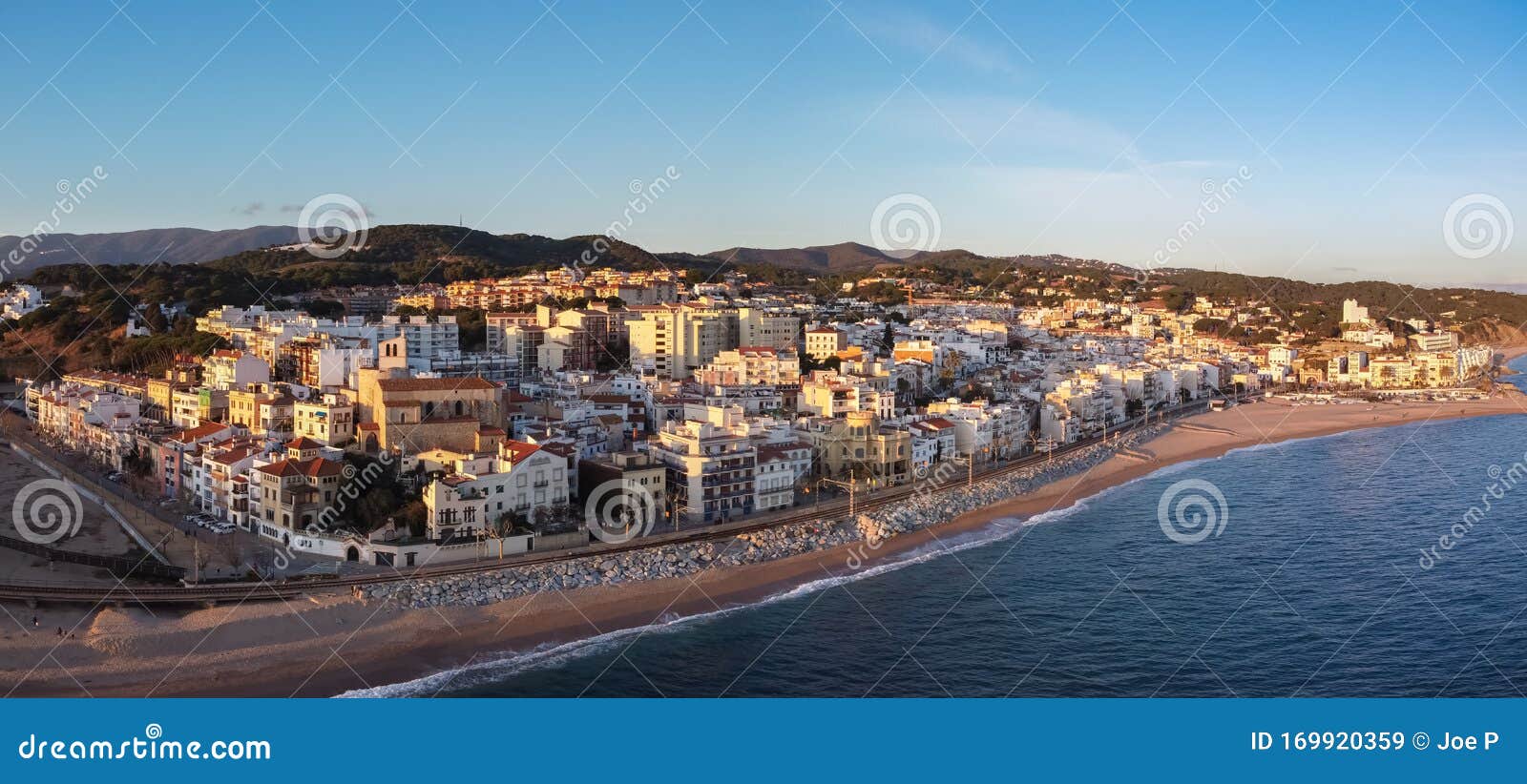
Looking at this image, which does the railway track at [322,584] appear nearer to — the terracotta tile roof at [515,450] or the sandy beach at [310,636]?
the sandy beach at [310,636]

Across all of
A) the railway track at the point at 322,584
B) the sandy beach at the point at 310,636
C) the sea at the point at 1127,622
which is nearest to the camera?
the sandy beach at the point at 310,636

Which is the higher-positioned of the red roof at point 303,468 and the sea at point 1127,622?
the red roof at point 303,468

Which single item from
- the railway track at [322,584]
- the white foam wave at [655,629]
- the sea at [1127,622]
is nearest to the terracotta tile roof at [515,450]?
the railway track at [322,584]

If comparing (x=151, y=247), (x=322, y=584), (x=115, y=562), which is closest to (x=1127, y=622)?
(x=322, y=584)

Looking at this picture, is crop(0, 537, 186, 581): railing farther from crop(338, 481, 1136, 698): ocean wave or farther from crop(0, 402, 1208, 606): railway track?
crop(338, 481, 1136, 698): ocean wave

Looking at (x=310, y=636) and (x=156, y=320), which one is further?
(x=156, y=320)

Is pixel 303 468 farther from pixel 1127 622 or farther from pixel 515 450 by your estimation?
pixel 1127 622

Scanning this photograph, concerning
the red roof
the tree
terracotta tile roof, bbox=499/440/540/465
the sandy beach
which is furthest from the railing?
the tree
